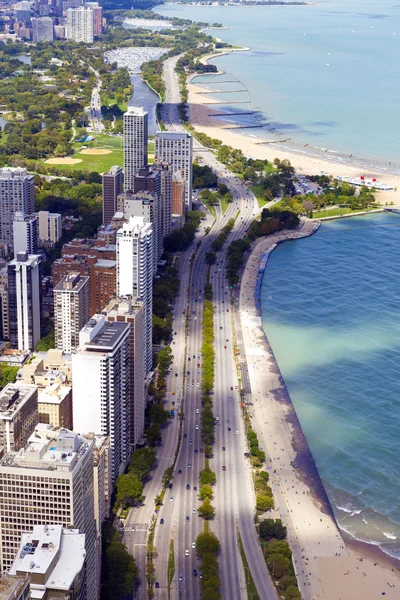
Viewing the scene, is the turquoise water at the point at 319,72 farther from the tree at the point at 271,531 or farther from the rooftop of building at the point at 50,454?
the rooftop of building at the point at 50,454

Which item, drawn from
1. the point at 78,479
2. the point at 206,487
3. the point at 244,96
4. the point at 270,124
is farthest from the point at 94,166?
the point at 78,479

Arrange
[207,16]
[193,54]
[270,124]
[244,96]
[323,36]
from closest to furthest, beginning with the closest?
[270,124], [244,96], [193,54], [323,36], [207,16]

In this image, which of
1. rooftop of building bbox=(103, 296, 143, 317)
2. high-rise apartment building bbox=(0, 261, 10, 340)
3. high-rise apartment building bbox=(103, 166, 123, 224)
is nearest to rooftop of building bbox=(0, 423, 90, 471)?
rooftop of building bbox=(103, 296, 143, 317)

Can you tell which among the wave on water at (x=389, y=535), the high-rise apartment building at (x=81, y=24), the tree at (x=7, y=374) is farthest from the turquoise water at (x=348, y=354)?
the high-rise apartment building at (x=81, y=24)

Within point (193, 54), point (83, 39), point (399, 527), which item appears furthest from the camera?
point (83, 39)

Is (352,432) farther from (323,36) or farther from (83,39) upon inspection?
(323,36)

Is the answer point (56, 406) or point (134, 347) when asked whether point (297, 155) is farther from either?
point (56, 406)

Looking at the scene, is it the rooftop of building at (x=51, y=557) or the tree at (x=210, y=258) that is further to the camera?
the tree at (x=210, y=258)
